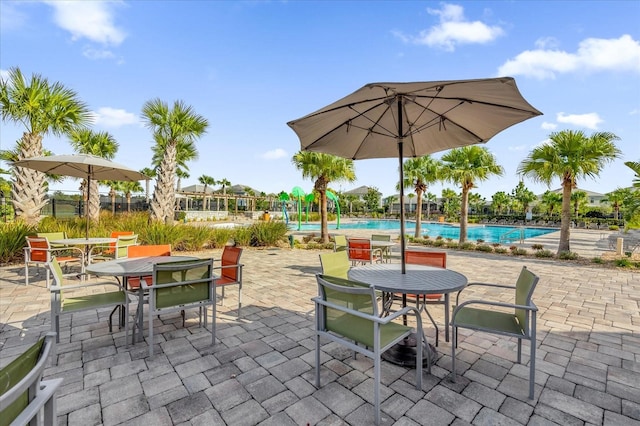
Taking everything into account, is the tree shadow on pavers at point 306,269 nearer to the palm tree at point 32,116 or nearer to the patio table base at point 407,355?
the patio table base at point 407,355

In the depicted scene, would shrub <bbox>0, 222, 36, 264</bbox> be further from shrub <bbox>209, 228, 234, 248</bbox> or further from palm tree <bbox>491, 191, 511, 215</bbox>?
palm tree <bbox>491, 191, 511, 215</bbox>

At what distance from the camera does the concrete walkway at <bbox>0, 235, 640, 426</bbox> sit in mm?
1891

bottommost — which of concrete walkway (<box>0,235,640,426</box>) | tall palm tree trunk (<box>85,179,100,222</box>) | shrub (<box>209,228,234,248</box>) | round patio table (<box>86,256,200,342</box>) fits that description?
concrete walkway (<box>0,235,640,426</box>)

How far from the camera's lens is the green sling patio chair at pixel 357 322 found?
1.86m

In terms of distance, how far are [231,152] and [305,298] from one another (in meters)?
18.2

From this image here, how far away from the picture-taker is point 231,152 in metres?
20.6

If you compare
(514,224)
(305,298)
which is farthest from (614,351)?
(514,224)

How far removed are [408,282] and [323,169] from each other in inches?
352

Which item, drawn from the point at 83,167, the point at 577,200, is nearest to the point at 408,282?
the point at 83,167

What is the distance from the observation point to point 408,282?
2502 millimetres

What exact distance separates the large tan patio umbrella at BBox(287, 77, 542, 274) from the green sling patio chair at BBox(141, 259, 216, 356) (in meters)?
1.83

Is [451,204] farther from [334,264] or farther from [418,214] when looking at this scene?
[334,264]

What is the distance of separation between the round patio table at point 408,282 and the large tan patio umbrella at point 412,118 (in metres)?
0.24

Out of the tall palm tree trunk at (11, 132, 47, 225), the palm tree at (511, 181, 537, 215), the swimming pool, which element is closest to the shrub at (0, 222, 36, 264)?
the tall palm tree trunk at (11, 132, 47, 225)
